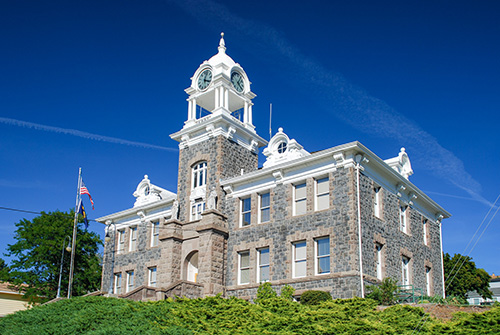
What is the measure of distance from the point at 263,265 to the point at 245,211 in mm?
3335

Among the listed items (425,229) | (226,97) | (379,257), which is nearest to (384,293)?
(379,257)

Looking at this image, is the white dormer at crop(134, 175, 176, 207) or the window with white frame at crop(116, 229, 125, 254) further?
the window with white frame at crop(116, 229, 125, 254)

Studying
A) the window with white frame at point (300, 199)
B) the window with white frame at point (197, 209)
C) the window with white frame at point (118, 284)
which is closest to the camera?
the window with white frame at point (300, 199)

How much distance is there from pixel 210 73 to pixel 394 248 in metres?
14.8

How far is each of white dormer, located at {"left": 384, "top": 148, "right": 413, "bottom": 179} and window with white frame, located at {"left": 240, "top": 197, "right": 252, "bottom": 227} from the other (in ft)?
25.9

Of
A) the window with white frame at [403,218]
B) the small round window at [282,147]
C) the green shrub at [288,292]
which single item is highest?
the small round window at [282,147]

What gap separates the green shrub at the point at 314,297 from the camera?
956 inches

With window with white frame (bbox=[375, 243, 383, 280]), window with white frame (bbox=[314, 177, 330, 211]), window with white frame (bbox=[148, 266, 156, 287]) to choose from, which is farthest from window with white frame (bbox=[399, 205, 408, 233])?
window with white frame (bbox=[148, 266, 156, 287])

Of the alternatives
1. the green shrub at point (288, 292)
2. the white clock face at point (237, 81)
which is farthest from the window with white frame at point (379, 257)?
the white clock face at point (237, 81)

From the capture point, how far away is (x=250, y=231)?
96.6 ft

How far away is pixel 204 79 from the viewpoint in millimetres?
34219

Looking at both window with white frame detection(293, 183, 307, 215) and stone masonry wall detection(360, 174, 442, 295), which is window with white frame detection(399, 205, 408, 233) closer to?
stone masonry wall detection(360, 174, 442, 295)

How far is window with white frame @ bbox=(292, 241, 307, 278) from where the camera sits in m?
26.9

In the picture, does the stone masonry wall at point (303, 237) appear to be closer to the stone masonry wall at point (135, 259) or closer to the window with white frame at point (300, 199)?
the window with white frame at point (300, 199)
